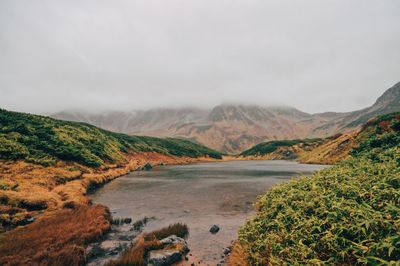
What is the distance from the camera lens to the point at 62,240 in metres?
19.2

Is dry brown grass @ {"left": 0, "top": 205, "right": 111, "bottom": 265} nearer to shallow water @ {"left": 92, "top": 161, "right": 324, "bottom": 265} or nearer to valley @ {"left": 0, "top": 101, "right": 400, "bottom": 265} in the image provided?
valley @ {"left": 0, "top": 101, "right": 400, "bottom": 265}

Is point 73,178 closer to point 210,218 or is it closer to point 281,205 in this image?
point 210,218

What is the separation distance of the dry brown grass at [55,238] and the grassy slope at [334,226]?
42.8 ft

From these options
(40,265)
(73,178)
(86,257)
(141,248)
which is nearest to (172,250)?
(141,248)

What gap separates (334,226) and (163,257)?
11511 millimetres

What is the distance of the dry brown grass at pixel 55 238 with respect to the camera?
16.1 meters

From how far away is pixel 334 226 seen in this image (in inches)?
424

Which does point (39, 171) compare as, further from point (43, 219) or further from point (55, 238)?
point (55, 238)

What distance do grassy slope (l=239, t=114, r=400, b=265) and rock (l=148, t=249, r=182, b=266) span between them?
509cm

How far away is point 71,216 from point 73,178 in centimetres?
2877

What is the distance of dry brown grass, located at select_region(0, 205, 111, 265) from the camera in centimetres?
1609

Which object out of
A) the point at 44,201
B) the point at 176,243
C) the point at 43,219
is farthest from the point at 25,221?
the point at 176,243

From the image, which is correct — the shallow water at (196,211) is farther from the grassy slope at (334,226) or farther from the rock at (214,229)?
the grassy slope at (334,226)

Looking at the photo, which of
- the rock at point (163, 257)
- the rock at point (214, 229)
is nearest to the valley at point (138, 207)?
the rock at point (214, 229)
